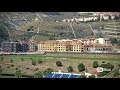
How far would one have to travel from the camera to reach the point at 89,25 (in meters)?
4.97

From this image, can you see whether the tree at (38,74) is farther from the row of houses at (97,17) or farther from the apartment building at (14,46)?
the row of houses at (97,17)

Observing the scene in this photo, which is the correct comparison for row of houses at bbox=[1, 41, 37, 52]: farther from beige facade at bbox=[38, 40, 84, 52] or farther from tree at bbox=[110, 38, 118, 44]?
tree at bbox=[110, 38, 118, 44]

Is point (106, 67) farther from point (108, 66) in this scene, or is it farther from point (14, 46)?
point (14, 46)

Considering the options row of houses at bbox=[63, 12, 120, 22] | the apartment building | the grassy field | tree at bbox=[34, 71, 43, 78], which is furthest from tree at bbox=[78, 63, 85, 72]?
the apartment building

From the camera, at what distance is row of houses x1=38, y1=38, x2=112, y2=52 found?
16.0ft

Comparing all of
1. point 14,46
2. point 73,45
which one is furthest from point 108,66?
point 14,46

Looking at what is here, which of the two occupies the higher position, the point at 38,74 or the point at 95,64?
the point at 95,64

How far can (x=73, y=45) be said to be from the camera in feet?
16.0
